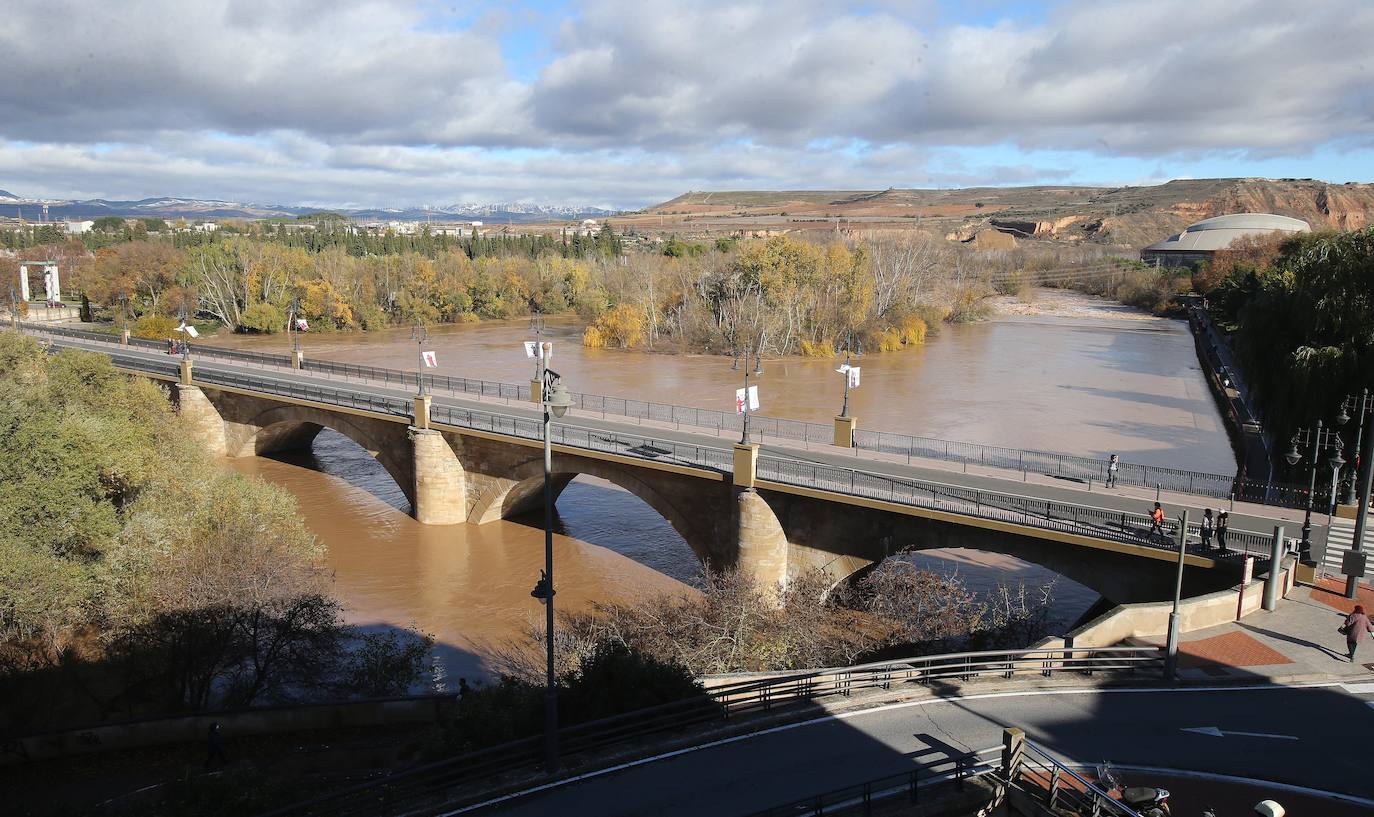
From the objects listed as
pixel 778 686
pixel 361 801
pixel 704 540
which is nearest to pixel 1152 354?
pixel 704 540

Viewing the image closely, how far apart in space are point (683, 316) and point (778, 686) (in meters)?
58.9

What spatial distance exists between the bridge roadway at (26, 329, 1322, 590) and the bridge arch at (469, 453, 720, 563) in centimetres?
72

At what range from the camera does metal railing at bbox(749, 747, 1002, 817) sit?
30.8ft

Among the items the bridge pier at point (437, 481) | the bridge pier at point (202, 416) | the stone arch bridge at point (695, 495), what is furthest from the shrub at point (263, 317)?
the bridge pier at point (437, 481)

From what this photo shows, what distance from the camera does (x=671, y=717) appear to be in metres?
11.7

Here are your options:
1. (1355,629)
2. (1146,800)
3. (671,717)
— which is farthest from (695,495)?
(1146,800)

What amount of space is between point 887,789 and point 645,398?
39.5 meters

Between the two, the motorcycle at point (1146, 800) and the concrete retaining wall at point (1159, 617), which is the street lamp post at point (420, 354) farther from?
the motorcycle at point (1146, 800)

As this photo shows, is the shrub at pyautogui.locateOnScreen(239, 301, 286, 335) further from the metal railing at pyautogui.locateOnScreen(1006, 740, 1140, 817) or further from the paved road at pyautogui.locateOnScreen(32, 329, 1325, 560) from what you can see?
the metal railing at pyautogui.locateOnScreen(1006, 740, 1140, 817)

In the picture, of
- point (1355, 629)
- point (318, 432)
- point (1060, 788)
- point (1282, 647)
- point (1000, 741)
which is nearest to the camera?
point (1060, 788)

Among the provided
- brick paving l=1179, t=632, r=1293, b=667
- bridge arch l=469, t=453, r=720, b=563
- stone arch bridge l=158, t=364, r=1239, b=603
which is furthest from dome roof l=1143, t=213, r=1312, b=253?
brick paving l=1179, t=632, r=1293, b=667

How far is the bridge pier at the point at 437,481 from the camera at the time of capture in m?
31.4

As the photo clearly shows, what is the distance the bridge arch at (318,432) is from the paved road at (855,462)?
5.99ft

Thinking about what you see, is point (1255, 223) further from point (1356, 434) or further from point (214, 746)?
point (214, 746)
